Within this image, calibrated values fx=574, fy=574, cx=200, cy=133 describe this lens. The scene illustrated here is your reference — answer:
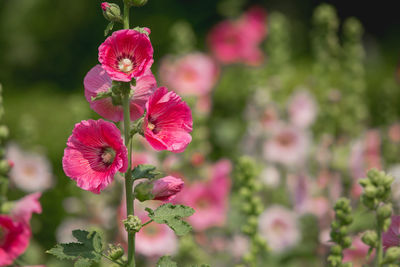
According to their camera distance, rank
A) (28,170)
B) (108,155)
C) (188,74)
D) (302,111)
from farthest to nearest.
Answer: (188,74) < (28,170) < (302,111) < (108,155)

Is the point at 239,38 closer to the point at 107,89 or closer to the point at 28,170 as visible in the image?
the point at 28,170

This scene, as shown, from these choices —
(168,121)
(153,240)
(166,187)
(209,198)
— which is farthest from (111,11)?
(209,198)

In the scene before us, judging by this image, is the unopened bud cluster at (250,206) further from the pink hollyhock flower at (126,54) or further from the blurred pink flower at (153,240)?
the blurred pink flower at (153,240)

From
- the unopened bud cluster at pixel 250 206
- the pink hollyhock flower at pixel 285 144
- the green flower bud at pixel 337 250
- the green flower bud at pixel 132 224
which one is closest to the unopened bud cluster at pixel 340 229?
the green flower bud at pixel 337 250

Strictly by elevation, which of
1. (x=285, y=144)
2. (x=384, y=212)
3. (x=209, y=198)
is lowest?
(x=384, y=212)

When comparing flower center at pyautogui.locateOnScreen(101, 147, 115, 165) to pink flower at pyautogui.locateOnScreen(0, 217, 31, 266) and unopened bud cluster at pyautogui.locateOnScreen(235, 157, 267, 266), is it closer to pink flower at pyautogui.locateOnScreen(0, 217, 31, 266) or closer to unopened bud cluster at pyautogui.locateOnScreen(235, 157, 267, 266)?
pink flower at pyautogui.locateOnScreen(0, 217, 31, 266)

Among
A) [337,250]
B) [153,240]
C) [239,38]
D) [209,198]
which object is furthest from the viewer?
[239,38]

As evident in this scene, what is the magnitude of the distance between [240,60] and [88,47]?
613cm

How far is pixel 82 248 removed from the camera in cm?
113

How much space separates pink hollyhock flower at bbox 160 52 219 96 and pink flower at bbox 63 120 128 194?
2096 mm

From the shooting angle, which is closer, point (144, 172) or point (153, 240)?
point (144, 172)

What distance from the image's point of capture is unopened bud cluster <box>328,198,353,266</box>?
129cm

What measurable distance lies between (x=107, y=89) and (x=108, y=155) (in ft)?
0.44

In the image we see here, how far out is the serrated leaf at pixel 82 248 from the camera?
3.61 feet
